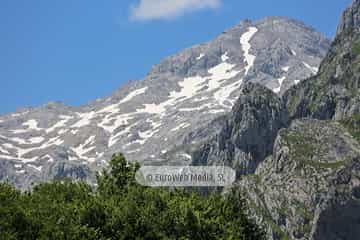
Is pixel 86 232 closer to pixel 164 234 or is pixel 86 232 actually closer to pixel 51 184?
pixel 164 234

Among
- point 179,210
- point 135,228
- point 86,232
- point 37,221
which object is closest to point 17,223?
point 37,221

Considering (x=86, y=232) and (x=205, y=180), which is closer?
(x=205, y=180)

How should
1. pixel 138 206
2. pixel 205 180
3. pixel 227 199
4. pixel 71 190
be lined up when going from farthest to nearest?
pixel 71 190 → pixel 227 199 → pixel 138 206 → pixel 205 180

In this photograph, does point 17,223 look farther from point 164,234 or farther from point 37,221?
point 164,234

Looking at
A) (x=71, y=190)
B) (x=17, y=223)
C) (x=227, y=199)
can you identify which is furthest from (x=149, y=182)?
(x=71, y=190)

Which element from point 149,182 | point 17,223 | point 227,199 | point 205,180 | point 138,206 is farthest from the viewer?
point 227,199

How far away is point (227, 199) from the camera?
7725 centimetres

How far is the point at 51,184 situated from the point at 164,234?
2250cm

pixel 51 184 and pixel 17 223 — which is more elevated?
pixel 51 184

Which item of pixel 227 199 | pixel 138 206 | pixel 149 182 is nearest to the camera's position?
pixel 149 182

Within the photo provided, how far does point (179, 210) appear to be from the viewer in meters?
68.5

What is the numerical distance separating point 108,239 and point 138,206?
668 cm

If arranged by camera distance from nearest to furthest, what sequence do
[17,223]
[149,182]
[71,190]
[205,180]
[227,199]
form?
[205,180] < [149,182] < [17,223] < [227,199] < [71,190]

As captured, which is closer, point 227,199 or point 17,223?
point 17,223
